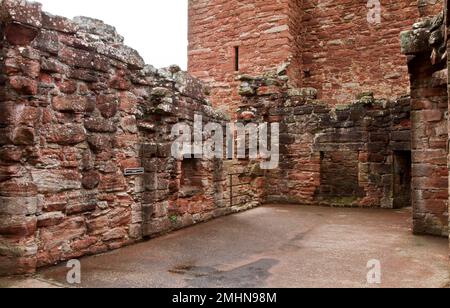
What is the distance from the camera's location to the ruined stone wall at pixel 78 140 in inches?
164

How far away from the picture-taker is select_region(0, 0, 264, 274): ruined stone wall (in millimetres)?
4164

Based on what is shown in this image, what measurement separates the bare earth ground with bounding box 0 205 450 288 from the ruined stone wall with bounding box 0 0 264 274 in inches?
14.0

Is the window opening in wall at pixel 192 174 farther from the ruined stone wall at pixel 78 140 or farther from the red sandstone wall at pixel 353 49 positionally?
the red sandstone wall at pixel 353 49

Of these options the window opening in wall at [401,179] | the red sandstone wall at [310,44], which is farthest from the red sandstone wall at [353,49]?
the window opening in wall at [401,179]

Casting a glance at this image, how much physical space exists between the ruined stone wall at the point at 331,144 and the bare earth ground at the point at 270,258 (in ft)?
7.44

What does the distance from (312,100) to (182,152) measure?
486 cm

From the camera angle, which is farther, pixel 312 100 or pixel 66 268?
pixel 312 100

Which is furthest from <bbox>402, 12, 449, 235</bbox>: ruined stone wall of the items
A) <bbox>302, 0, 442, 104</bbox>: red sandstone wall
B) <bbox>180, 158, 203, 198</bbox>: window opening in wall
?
<bbox>302, 0, 442, 104</bbox>: red sandstone wall
